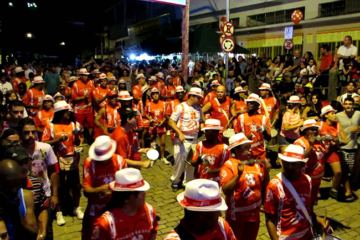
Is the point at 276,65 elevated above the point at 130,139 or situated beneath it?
elevated above

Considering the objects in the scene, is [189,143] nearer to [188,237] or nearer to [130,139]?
[130,139]

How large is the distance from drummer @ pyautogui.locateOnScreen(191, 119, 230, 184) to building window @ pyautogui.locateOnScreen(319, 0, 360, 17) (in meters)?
15.5

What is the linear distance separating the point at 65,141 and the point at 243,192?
135 inches

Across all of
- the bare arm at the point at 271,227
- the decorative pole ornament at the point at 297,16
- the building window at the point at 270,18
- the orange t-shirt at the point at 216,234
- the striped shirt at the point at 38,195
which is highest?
the building window at the point at 270,18

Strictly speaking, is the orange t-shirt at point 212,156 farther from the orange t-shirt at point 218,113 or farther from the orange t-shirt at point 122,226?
the orange t-shirt at point 218,113

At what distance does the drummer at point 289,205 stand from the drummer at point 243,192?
0.40 metres

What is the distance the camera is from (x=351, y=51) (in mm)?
13344

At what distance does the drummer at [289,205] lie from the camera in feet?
12.9

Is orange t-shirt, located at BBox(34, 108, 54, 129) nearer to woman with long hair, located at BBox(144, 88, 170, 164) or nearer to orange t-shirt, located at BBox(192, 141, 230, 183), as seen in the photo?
woman with long hair, located at BBox(144, 88, 170, 164)

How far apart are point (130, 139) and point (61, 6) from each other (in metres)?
51.5

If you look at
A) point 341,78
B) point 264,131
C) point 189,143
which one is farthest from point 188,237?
point 341,78

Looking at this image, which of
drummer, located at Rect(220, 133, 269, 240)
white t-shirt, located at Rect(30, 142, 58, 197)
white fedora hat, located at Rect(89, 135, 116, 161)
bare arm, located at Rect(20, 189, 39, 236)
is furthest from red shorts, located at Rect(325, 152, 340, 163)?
bare arm, located at Rect(20, 189, 39, 236)

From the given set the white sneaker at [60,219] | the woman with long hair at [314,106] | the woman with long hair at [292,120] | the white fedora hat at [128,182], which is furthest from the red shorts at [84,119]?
the white fedora hat at [128,182]

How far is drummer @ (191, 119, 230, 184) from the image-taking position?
543cm
